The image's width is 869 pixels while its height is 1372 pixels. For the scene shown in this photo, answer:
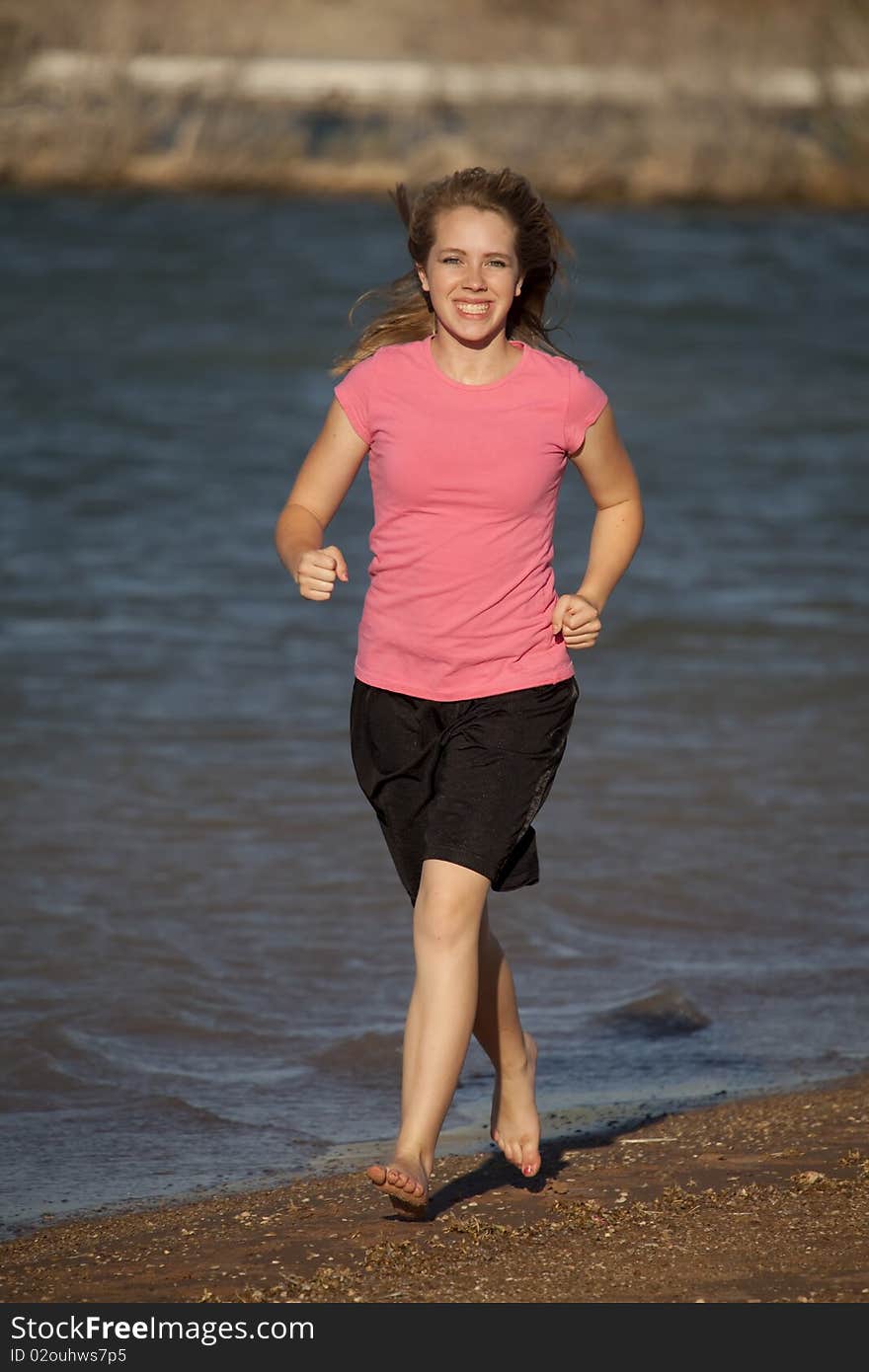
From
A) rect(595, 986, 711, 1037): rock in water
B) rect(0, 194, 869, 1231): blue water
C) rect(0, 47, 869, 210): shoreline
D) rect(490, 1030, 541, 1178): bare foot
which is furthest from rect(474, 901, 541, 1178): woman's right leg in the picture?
rect(0, 47, 869, 210): shoreline

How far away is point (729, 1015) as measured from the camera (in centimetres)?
479

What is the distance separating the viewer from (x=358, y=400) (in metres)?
A: 3.46

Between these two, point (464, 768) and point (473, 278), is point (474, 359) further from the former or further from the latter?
point (464, 768)

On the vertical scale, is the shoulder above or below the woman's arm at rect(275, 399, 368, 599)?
above

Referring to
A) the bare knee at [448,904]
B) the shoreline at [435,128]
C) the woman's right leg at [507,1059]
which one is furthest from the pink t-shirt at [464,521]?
the shoreline at [435,128]

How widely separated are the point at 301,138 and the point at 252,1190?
27728 mm

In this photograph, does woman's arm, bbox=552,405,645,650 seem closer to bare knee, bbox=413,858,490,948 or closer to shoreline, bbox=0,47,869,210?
bare knee, bbox=413,858,490,948

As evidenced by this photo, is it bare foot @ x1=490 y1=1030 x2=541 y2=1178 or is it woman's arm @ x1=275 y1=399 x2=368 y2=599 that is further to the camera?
bare foot @ x1=490 y1=1030 x2=541 y2=1178

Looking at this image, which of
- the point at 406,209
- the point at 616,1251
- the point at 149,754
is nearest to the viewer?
the point at 616,1251

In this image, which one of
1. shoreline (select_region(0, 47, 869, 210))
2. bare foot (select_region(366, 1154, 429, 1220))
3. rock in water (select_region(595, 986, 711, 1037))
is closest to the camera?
bare foot (select_region(366, 1154, 429, 1220))

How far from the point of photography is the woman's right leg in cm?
358

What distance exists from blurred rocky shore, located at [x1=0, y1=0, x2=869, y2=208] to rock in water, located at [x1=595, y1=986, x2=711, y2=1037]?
24682mm
